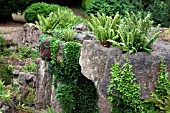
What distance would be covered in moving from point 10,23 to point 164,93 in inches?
530

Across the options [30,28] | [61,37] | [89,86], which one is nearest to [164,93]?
[89,86]

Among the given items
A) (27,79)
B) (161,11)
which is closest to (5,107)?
(27,79)

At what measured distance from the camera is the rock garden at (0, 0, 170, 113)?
632cm

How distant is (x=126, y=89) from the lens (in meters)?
6.35

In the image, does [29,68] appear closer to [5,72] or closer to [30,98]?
[5,72]

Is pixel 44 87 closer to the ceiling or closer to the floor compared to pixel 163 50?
closer to the floor

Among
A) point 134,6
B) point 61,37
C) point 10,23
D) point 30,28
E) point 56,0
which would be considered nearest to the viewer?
point 61,37

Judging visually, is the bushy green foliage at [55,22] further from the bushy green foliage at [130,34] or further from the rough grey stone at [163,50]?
the rough grey stone at [163,50]

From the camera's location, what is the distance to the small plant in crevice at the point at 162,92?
622 centimetres

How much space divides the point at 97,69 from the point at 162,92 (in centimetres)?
123

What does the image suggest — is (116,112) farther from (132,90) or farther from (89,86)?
(89,86)

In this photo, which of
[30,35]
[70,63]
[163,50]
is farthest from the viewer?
[30,35]

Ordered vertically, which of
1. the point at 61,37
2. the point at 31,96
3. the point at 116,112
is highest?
the point at 61,37

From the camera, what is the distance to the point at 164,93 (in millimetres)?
6355
